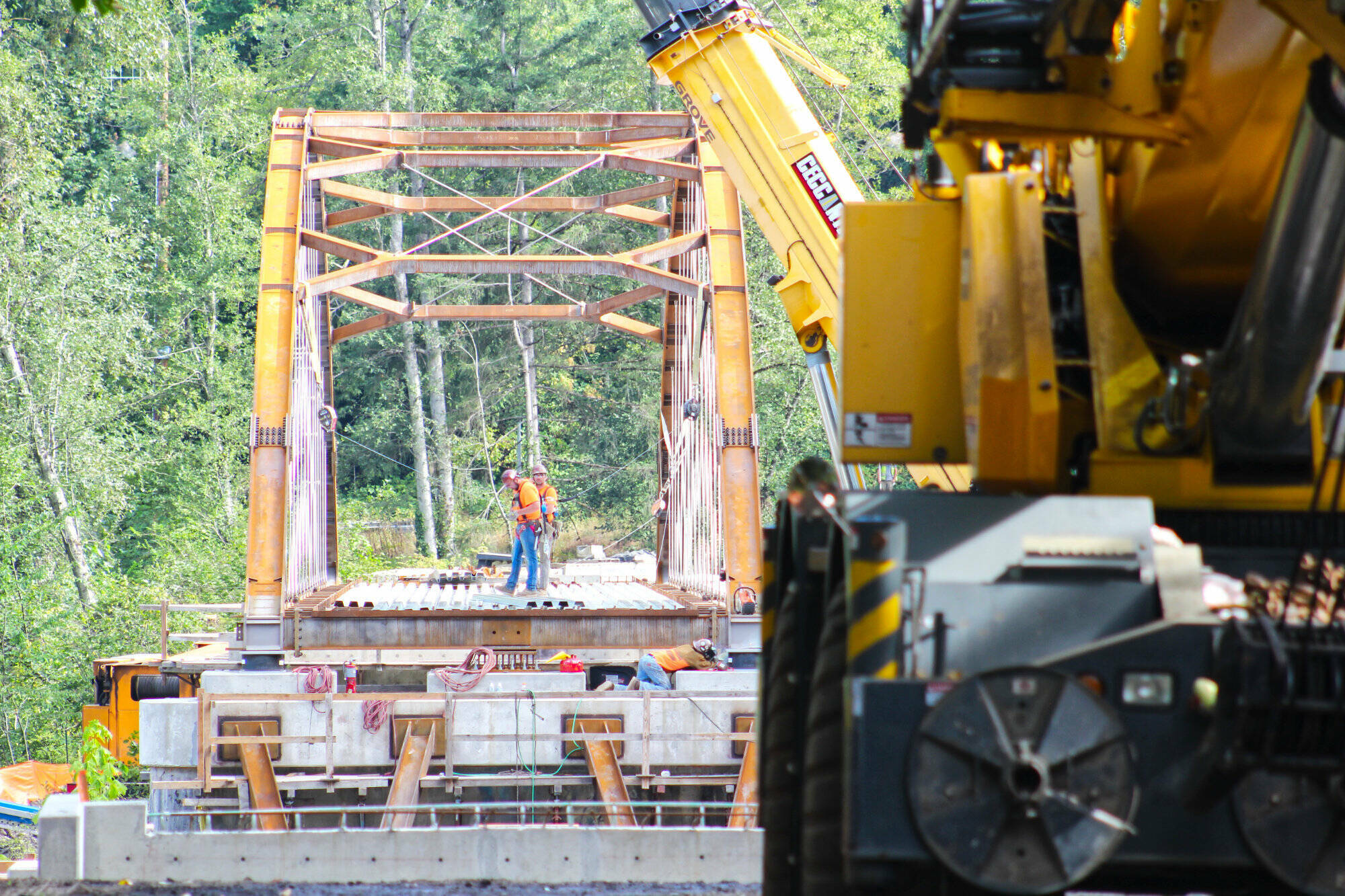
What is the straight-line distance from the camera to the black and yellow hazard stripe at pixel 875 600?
387 cm

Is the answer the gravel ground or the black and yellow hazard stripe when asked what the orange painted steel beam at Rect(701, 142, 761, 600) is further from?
the black and yellow hazard stripe

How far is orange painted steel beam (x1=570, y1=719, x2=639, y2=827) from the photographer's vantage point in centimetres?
1367

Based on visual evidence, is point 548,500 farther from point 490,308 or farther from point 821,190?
point 821,190

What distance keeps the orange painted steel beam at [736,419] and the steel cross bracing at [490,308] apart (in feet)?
0.06

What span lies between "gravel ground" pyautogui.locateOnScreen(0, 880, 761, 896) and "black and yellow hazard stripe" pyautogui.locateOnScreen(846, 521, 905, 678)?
640 centimetres

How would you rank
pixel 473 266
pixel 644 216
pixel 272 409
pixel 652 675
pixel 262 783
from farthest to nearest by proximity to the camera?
pixel 644 216 → pixel 473 266 → pixel 272 409 → pixel 652 675 → pixel 262 783

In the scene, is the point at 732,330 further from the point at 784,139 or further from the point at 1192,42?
the point at 1192,42

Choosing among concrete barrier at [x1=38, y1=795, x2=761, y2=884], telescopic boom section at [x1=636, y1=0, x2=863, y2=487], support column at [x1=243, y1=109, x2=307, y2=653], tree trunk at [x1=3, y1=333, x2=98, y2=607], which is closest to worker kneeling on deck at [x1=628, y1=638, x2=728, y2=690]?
support column at [x1=243, y1=109, x2=307, y2=653]

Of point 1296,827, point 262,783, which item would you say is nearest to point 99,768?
point 262,783

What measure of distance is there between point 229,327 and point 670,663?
108ft

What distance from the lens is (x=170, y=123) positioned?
46188 millimetres

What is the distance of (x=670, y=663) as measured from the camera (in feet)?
52.8

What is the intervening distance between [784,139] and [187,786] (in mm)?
8026

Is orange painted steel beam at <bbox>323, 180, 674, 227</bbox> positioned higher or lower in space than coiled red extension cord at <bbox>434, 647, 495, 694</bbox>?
higher
